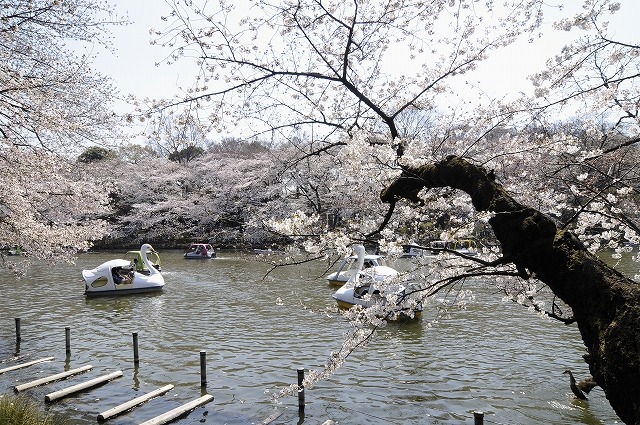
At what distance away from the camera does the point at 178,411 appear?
6.28 meters

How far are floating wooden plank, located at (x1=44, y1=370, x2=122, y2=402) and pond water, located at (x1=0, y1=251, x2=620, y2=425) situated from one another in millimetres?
85

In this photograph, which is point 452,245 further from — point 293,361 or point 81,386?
point 81,386

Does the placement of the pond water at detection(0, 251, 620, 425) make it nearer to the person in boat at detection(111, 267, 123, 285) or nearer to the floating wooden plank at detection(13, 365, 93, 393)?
the floating wooden plank at detection(13, 365, 93, 393)

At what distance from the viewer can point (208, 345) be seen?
9961 millimetres

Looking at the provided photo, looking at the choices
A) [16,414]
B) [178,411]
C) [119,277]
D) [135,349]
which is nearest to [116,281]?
[119,277]

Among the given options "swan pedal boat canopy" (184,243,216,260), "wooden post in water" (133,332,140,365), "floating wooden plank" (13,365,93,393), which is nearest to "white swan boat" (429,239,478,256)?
"wooden post in water" (133,332,140,365)

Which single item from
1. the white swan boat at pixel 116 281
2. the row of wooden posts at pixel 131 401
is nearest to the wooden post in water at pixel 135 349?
the row of wooden posts at pixel 131 401

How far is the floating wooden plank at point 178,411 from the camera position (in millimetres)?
5910

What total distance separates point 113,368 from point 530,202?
7.21 m

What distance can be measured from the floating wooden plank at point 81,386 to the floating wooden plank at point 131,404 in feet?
3.21

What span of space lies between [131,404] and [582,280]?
19.5 ft

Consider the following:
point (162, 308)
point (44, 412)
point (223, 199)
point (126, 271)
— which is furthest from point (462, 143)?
point (223, 199)

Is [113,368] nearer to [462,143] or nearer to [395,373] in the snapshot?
[395,373]

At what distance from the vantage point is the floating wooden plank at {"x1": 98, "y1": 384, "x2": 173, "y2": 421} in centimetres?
614
